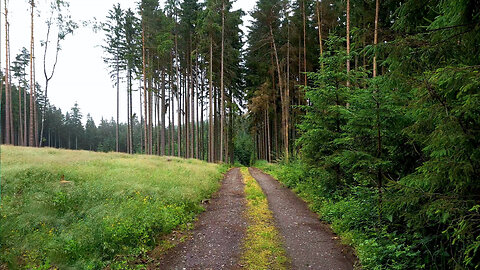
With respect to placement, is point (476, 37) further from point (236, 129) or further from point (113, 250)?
point (236, 129)

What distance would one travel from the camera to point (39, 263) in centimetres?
416

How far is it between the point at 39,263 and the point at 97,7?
29315 millimetres

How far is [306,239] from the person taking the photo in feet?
16.9

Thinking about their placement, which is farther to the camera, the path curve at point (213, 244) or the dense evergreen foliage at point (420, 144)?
the path curve at point (213, 244)

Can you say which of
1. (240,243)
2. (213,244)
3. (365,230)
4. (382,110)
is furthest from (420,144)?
(213,244)

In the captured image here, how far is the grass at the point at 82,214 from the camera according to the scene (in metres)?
4.38

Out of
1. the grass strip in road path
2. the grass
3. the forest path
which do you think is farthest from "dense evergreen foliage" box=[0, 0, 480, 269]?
the grass

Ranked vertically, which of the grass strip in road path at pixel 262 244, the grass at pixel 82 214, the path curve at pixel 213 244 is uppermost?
the grass at pixel 82 214

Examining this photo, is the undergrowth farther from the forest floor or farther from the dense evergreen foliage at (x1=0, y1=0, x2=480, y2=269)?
the forest floor

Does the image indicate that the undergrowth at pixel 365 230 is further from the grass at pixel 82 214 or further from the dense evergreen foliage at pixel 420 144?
the grass at pixel 82 214

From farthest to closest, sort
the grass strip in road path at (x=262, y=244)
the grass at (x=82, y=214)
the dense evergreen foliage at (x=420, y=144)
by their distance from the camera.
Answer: the grass at (x=82, y=214), the grass strip in road path at (x=262, y=244), the dense evergreen foliage at (x=420, y=144)

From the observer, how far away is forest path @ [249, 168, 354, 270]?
13.5ft

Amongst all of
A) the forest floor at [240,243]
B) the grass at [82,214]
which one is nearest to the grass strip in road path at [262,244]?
the forest floor at [240,243]

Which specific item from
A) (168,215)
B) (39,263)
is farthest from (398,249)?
(39,263)
